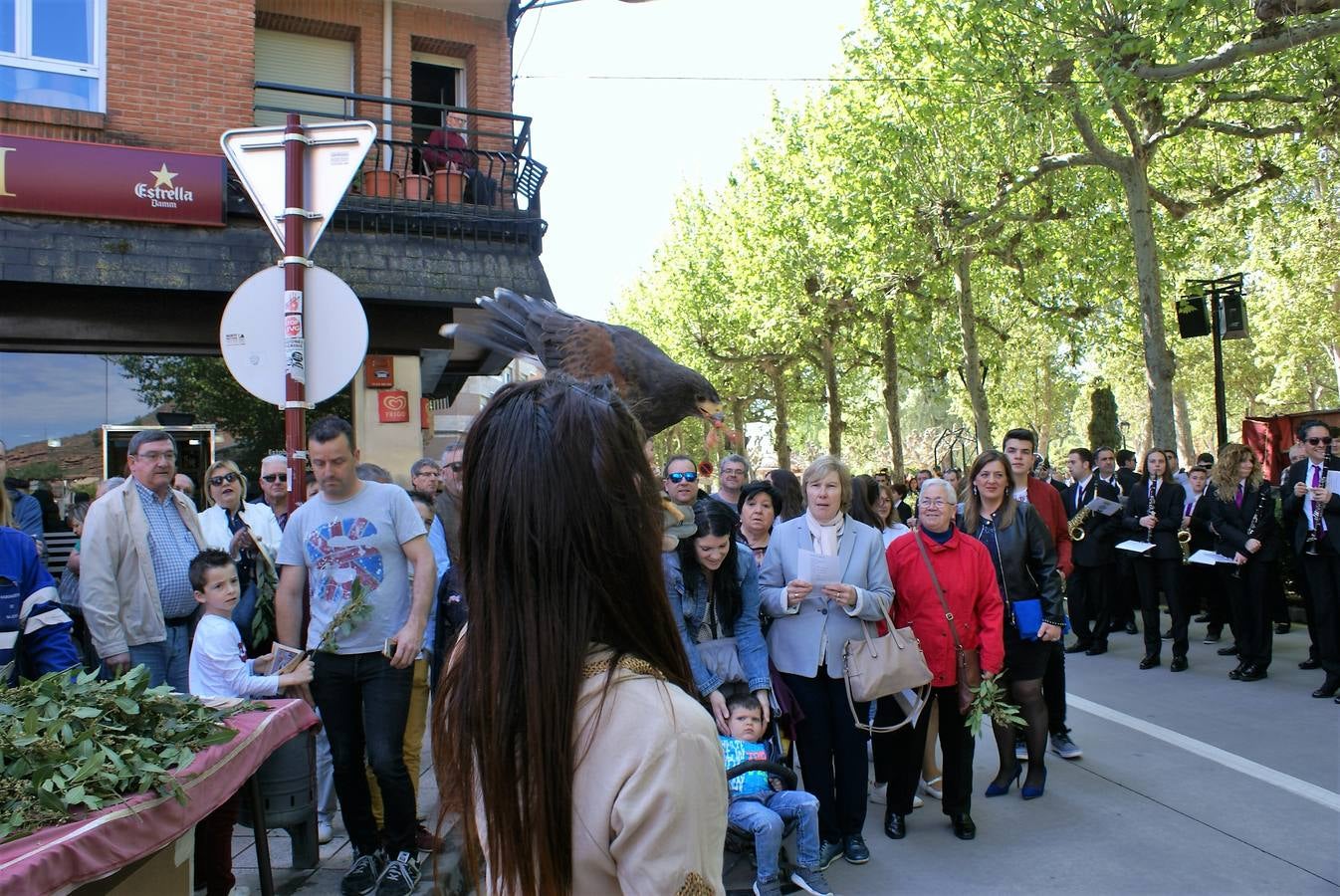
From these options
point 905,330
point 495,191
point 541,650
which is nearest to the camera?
point 541,650

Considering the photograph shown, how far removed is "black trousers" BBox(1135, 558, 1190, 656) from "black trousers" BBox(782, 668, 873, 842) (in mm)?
5220

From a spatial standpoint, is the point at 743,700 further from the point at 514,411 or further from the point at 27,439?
the point at 27,439

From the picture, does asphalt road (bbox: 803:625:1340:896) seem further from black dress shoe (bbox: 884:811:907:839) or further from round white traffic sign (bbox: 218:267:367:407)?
round white traffic sign (bbox: 218:267:367:407)

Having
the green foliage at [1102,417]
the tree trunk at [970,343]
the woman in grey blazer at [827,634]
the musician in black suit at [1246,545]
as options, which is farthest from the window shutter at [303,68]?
the green foliage at [1102,417]

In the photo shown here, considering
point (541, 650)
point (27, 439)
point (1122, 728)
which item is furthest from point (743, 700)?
point (27, 439)

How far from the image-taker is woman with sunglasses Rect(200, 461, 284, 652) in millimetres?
4938

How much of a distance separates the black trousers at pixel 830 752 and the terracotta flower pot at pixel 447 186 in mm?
7348

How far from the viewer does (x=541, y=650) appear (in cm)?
121

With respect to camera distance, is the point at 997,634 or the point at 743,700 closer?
the point at 743,700

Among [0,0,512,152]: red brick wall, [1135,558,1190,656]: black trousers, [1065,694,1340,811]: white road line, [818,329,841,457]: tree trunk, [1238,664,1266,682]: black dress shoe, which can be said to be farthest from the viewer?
[818,329,841,457]: tree trunk

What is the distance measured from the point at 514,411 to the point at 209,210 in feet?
30.3

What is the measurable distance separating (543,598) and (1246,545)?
8.53 meters

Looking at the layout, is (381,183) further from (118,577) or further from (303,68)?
(118,577)

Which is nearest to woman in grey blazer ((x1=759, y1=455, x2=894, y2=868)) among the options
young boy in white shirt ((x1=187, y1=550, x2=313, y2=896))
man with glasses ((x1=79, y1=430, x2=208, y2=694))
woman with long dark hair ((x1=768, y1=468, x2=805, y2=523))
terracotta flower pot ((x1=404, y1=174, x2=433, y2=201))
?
woman with long dark hair ((x1=768, y1=468, x2=805, y2=523))
